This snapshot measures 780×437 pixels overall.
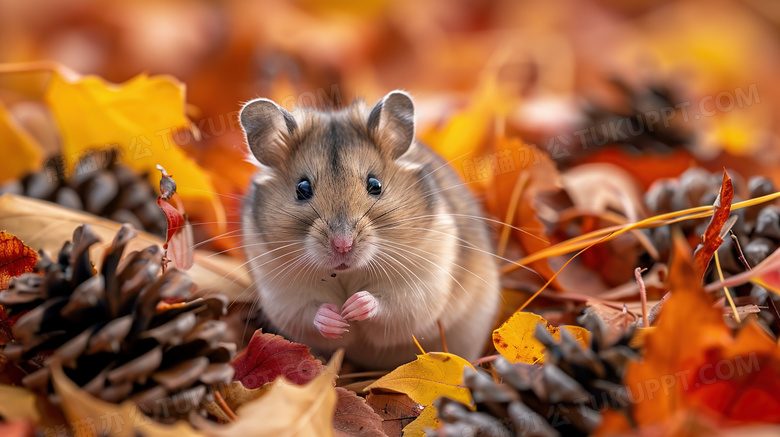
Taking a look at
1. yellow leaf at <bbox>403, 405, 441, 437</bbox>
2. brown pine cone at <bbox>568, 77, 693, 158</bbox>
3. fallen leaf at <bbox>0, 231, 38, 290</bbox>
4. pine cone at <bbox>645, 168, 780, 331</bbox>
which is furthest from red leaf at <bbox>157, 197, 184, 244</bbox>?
brown pine cone at <bbox>568, 77, 693, 158</bbox>

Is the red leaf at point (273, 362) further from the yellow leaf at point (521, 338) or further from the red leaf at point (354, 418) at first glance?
the yellow leaf at point (521, 338)

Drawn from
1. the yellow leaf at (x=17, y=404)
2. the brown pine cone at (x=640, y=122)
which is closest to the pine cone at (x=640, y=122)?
the brown pine cone at (x=640, y=122)

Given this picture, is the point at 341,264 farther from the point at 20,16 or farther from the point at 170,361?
the point at 20,16

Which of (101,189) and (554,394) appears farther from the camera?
(101,189)

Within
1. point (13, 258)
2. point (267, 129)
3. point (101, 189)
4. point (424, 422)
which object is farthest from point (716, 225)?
point (101, 189)

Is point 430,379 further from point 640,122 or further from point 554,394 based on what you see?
point 640,122

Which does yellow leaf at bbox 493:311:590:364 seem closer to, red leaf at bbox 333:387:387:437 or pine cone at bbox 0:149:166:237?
red leaf at bbox 333:387:387:437
